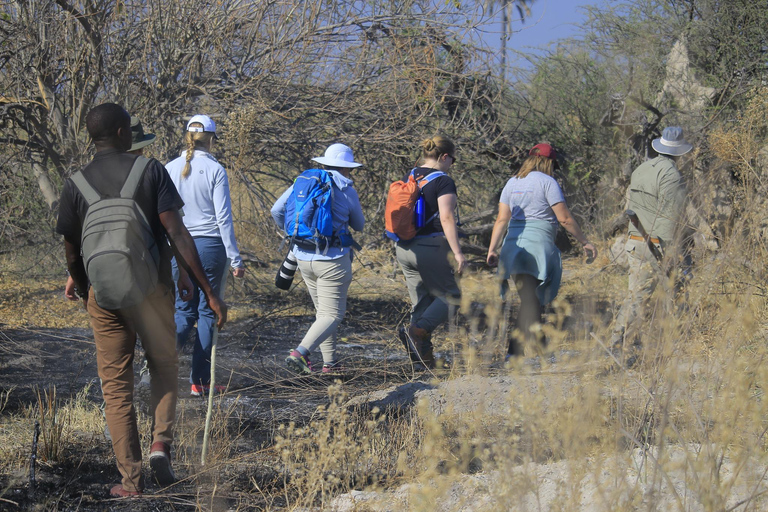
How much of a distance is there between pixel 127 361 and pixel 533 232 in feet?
9.66

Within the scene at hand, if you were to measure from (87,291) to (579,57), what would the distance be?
9508mm

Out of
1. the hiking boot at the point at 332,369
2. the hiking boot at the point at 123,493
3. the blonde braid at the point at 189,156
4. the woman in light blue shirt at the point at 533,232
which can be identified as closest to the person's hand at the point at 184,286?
the hiking boot at the point at 123,493

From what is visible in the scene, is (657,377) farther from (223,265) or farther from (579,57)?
(579,57)

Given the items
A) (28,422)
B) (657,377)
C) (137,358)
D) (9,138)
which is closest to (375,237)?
(137,358)

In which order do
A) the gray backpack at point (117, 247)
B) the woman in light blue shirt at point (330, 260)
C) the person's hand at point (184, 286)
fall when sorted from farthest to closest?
the woman in light blue shirt at point (330, 260) → the person's hand at point (184, 286) → the gray backpack at point (117, 247)

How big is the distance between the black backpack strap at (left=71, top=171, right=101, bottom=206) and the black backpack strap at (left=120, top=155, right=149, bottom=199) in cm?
11

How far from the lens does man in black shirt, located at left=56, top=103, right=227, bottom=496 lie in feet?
10.1

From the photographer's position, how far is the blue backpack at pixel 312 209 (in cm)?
474

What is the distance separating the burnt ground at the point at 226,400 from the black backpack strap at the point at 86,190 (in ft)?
3.87

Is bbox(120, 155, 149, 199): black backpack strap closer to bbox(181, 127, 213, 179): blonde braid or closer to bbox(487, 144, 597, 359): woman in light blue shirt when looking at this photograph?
bbox(181, 127, 213, 179): blonde braid

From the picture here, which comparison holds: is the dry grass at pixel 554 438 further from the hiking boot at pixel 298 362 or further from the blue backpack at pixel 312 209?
the blue backpack at pixel 312 209

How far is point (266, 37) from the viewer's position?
705cm

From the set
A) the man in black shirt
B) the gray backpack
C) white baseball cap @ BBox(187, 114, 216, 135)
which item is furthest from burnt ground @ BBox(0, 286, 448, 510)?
white baseball cap @ BBox(187, 114, 216, 135)

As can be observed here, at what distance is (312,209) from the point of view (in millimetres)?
4738
